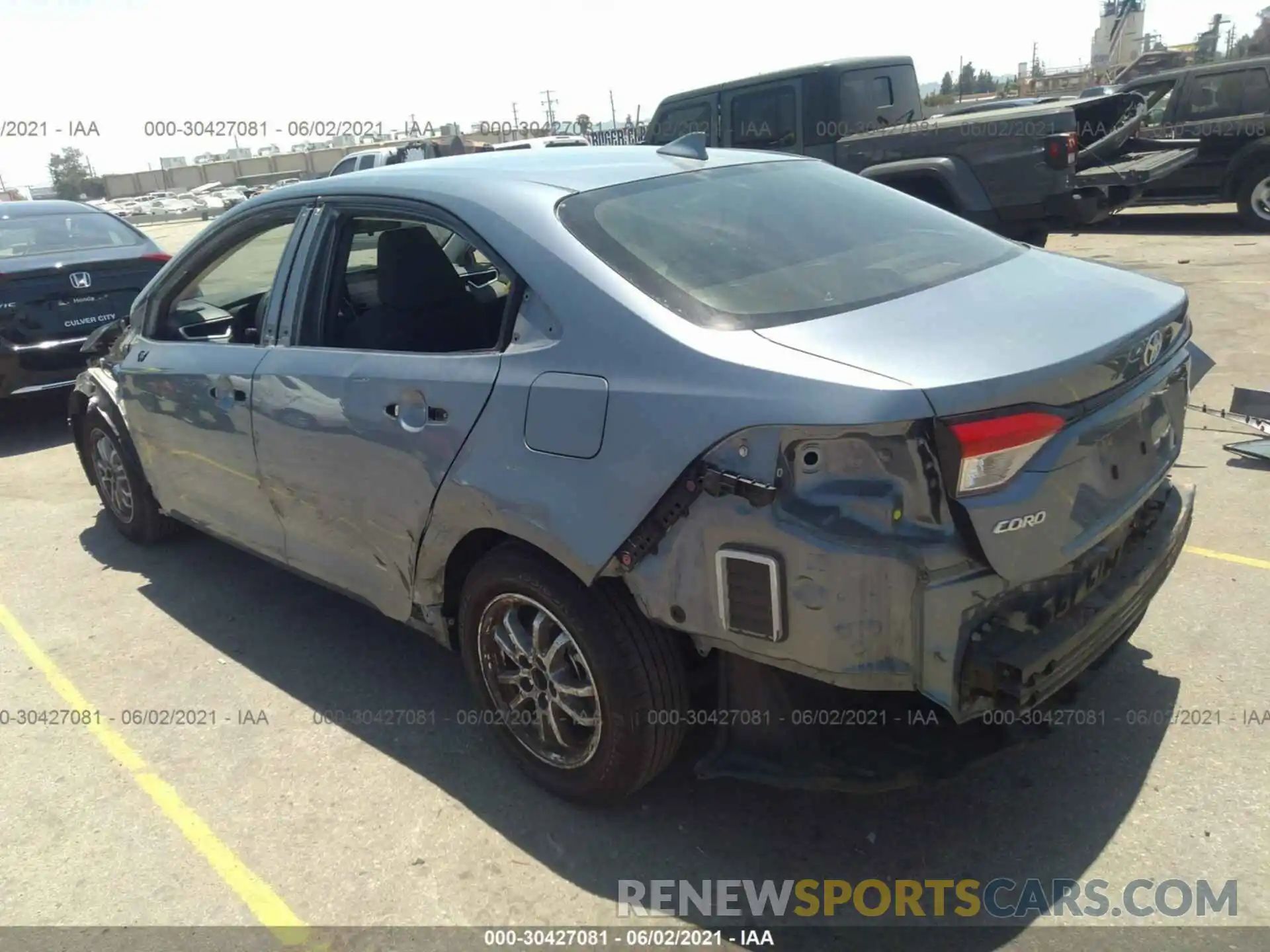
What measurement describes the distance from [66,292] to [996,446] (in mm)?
7207

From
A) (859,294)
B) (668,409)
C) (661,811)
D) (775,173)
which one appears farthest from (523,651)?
(775,173)

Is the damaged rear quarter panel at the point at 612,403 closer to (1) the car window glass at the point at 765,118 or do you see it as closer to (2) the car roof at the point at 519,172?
(2) the car roof at the point at 519,172

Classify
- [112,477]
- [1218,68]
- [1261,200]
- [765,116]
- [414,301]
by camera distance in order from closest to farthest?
[414,301] → [112,477] → [765,116] → [1261,200] → [1218,68]

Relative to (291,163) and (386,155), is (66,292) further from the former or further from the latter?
(291,163)

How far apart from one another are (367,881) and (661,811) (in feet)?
2.78

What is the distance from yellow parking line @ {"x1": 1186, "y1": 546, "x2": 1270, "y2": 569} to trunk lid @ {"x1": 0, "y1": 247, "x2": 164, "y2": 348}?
23.6 feet

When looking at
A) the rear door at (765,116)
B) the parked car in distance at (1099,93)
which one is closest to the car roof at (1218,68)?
the parked car in distance at (1099,93)

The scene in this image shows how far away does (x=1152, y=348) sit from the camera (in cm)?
260

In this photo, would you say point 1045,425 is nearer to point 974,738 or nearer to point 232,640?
point 974,738

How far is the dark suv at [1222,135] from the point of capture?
11852 mm

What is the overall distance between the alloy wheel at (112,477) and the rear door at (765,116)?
7.51 metres

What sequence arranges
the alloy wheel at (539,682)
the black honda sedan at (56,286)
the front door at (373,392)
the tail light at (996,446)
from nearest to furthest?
the tail light at (996,446)
the alloy wheel at (539,682)
the front door at (373,392)
the black honda sedan at (56,286)

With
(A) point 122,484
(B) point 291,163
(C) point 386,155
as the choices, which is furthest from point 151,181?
(A) point 122,484

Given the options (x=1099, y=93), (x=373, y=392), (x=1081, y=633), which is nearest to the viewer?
(x=1081, y=633)
